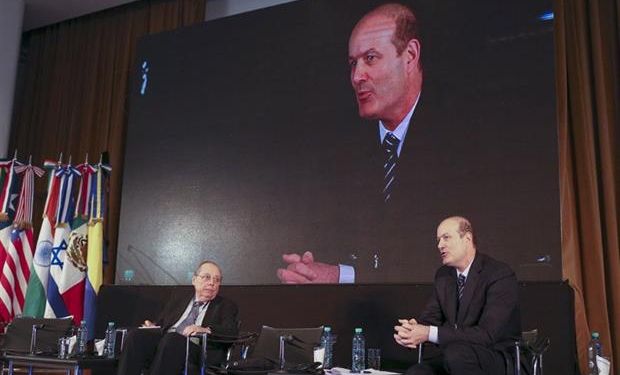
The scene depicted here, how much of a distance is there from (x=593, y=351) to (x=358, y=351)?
1.71 meters

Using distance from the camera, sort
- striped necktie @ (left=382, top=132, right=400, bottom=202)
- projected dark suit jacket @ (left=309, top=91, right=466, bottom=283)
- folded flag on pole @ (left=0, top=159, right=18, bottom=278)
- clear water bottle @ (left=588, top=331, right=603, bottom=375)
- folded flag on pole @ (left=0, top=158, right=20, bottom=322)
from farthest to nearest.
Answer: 1. folded flag on pole @ (left=0, top=159, right=18, bottom=278)
2. folded flag on pole @ (left=0, top=158, right=20, bottom=322)
3. striped necktie @ (left=382, top=132, right=400, bottom=202)
4. projected dark suit jacket @ (left=309, top=91, right=466, bottom=283)
5. clear water bottle @ (left=588, top=331, right=603, bottom=375)

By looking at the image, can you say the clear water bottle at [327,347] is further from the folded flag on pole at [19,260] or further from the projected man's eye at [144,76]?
the projected man's eye at [144,76]

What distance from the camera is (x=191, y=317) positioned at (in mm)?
4605

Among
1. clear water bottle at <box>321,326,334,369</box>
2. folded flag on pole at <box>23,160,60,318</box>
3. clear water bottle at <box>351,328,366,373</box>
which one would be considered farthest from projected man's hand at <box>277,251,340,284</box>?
folded flag on pole at <box>23,160,60,318</box>

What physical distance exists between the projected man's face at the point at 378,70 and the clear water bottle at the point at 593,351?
2312 millimetres

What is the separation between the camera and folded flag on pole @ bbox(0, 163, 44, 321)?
253 inches

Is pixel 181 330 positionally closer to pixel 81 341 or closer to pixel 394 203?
pixel 81 341

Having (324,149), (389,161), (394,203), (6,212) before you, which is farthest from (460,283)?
(6,212)

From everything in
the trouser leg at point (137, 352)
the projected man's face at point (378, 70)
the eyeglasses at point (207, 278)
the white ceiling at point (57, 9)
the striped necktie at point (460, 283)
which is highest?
the white ceiling at point (57, 9)

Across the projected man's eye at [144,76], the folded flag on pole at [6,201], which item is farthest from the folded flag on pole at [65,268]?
the projected man's eye at [144,76]

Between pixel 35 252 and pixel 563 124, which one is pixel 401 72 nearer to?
pixel 563 124

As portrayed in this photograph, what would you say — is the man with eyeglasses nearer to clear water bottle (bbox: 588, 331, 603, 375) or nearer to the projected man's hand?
the projected man's hand

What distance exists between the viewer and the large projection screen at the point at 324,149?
5262mm

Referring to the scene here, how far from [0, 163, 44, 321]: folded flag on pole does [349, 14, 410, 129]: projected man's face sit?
3.44 m
